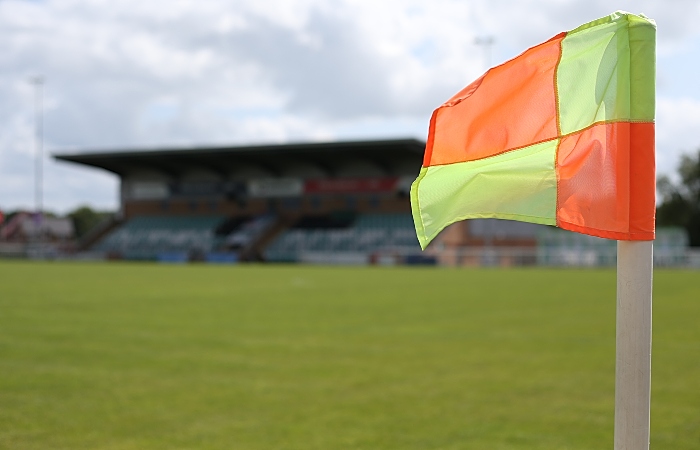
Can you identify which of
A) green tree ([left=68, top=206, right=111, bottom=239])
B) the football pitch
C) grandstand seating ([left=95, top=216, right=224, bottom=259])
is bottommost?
the football pitch

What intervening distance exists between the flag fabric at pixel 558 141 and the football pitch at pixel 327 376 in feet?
9.11

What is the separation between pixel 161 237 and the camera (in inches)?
2586

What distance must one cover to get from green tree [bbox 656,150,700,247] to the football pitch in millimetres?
58862

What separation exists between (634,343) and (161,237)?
6469cm

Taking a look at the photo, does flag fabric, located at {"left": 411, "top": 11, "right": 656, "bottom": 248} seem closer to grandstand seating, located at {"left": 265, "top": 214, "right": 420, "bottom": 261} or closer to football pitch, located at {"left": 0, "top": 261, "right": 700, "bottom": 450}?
football pitch, located at {"left": 0, "top": 261, "right": 700, "bottom": 450}

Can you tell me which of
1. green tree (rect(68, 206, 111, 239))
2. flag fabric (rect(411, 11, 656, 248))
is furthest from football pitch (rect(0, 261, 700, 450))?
green tree (rect(68, 206, 111, 239))

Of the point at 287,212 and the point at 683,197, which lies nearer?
the point at 287,212

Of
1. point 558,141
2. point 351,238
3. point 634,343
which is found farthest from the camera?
point 351,238

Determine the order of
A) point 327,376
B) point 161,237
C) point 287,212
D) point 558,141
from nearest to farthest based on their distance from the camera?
point 558,141
point 327,376
point 287,212
point 161,237

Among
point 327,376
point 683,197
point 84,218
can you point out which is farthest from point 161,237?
point 84,218

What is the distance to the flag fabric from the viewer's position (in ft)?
10.1

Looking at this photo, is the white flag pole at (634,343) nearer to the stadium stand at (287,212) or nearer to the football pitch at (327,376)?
the football pitch at (327,376)

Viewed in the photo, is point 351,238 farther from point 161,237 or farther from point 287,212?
point 161,237

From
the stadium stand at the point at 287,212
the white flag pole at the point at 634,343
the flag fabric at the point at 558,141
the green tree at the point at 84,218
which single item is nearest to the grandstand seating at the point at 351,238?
the stadium stand at the point at 287,212
